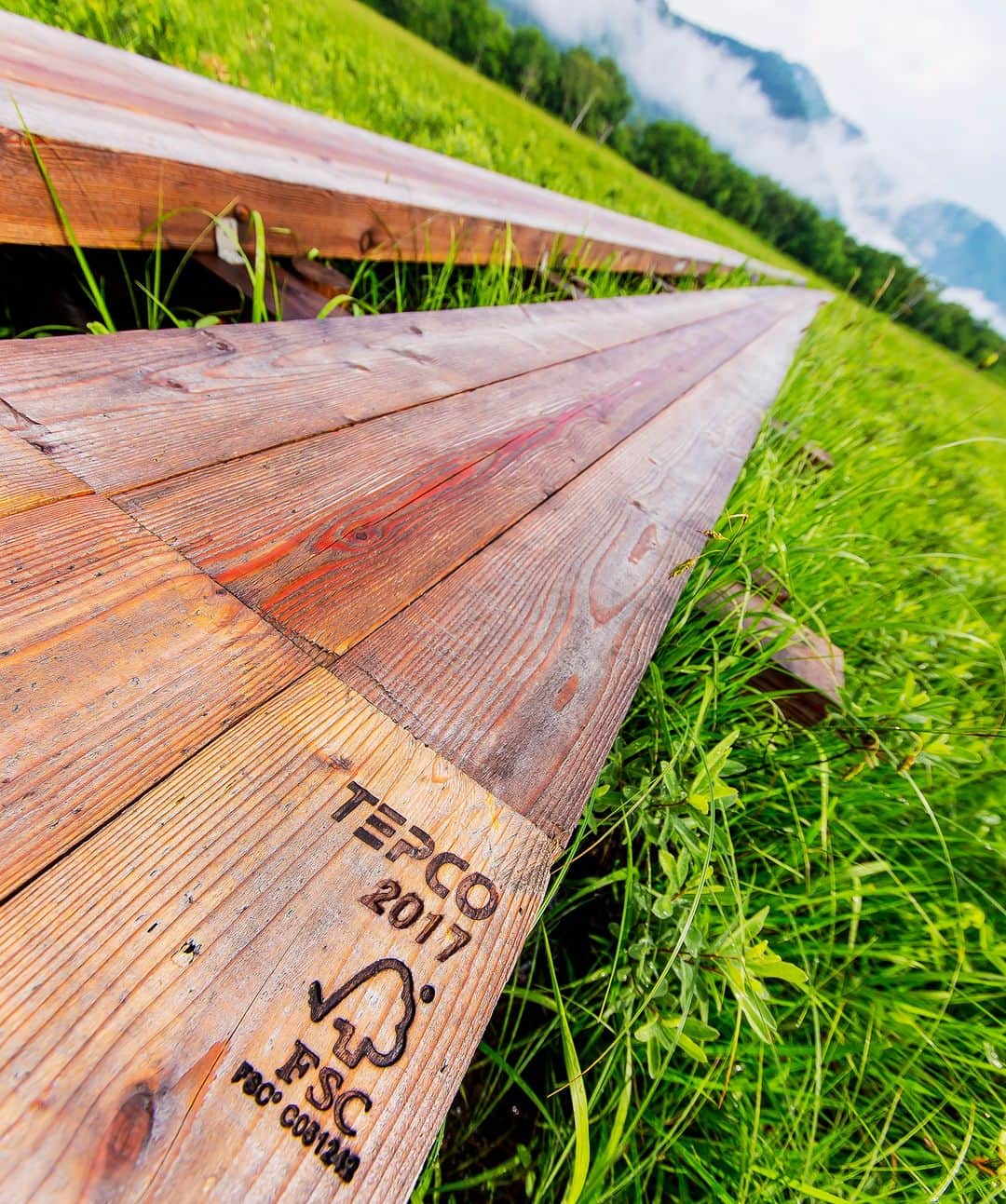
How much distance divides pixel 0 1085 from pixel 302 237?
2.08m

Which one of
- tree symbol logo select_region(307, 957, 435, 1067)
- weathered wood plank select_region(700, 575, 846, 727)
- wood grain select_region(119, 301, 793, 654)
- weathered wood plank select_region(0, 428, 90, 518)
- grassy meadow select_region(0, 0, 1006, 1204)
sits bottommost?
grassy meadow select_region(0, 0, 1006, 1204)

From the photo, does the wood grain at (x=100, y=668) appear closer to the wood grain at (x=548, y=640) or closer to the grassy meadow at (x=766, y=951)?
the wood grain at (x=548, y=640)

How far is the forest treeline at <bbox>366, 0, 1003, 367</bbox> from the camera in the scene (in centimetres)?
3188

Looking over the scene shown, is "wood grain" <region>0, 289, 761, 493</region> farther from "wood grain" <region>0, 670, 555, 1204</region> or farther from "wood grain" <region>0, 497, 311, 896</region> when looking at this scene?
"wood grain" <region>0, 670, 555, 1204</region>

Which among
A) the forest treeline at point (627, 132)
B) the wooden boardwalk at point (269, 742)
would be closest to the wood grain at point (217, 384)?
the wooden boardwalk at point (269, 742)

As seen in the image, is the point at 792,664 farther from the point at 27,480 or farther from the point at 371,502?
the point at 27,480

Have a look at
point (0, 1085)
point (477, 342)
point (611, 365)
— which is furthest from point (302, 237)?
point (0, 1085)

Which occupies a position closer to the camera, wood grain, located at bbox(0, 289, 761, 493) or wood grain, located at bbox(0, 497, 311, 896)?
wood grain, located at bbox(0, 497, 311, 896)

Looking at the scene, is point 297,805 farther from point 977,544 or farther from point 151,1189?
point 977,544

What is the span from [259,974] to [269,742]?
0.71ft

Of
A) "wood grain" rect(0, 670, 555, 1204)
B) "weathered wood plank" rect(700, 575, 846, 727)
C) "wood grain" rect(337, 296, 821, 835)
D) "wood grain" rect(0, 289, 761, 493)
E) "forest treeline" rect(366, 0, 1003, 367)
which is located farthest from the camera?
"forest treeline" rect(366, 0, 1003, 367)

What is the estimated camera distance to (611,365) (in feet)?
7.05

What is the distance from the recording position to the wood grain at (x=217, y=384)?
88 cm

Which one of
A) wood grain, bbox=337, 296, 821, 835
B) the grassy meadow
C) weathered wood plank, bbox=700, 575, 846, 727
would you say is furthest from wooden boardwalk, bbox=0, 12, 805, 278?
weathered wood plank, bbox=700, 575, 846, 727
